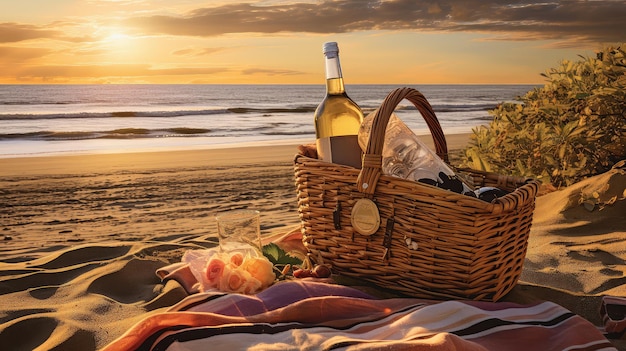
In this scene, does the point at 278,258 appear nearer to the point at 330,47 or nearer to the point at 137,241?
the point at 330,47

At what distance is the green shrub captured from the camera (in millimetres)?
4332

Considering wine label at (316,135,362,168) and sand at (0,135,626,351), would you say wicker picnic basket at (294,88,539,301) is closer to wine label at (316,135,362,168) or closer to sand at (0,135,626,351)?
wine label at (316,135,362,168)

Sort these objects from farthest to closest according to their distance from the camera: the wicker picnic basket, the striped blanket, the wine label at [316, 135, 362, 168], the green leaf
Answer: the green leaf → the wine label at [316, 135, 362, 168] → the wicker picnic basket → the striped blanket

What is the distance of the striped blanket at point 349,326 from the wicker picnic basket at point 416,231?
6.7 inches

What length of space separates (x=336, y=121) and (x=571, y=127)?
254cm

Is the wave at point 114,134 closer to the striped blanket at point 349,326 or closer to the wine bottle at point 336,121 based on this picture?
the wine bottle at point 336,121

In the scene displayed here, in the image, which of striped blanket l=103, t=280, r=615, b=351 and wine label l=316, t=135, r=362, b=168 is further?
wine label l=316, t=135, r=362, b=168

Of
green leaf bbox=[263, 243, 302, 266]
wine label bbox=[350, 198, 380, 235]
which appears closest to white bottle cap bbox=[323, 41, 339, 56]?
wine label bbox=[350, 198, 380, 235]

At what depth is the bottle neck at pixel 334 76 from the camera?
8.77 feet

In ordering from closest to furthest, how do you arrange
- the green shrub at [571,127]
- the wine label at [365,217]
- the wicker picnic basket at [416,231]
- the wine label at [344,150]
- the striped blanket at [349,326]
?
the striped blanket at [349,326] → the wicker picnic basket at [416,231] → the wine label at [365,217] → the wine label at [344,150] → the green shrub at [571,127]

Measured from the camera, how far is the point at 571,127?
442cm

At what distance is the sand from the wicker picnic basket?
44 cm

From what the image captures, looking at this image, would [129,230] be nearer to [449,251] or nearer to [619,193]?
[449,251]

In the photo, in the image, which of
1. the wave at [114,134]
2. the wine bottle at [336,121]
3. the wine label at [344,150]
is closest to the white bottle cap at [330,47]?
the wine bottle at [336,121]
